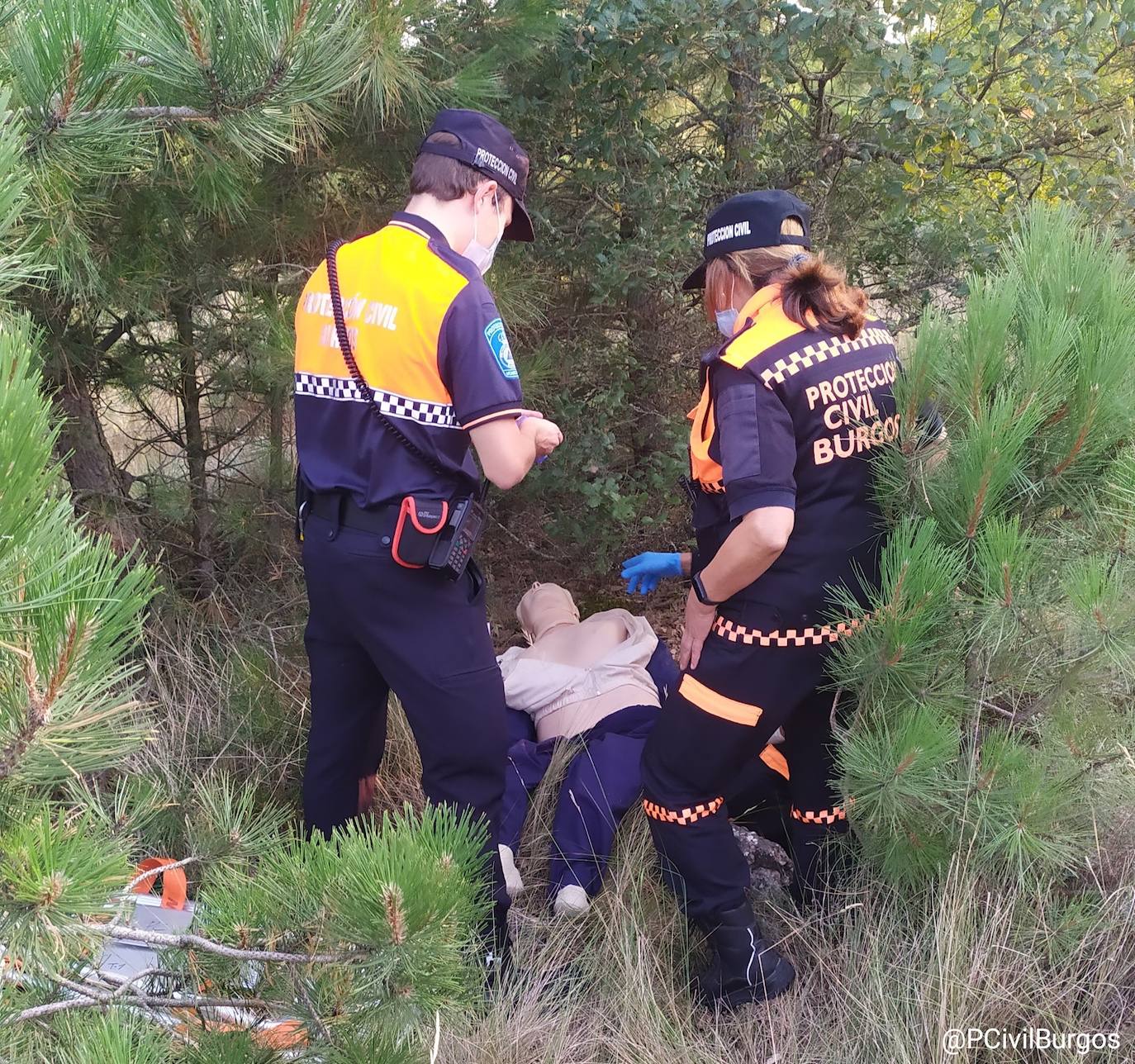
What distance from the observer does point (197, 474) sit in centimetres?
362

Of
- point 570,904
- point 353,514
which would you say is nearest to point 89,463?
point 353,514

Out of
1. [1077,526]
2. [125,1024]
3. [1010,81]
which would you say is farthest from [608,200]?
[125,1024]

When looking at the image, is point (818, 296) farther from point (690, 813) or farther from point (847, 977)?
point (847, 977)

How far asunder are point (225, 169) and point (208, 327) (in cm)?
125

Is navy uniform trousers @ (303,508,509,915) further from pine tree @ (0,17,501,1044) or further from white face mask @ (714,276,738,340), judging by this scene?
white face mask @ (714,276,738,340)

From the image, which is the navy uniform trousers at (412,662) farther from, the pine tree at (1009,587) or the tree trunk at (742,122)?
the tree trunk at (742,122)

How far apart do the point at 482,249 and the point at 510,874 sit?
1.67m

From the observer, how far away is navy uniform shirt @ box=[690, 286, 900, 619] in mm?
1933

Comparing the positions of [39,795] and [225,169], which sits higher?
[225,169]

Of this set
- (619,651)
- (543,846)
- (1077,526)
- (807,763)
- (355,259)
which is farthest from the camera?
(619,651)

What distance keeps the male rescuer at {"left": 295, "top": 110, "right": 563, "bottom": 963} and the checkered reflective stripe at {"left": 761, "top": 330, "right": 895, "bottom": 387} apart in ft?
1.58

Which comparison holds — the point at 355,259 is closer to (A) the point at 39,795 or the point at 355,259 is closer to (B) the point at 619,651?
(A) the point at 39,795

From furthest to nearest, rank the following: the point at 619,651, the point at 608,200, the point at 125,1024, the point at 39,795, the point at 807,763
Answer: the point at 608,200
the point at 619,651
the point at 807,763
the point at 125,1024
the point at 39,795

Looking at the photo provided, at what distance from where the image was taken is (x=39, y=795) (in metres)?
1.23
